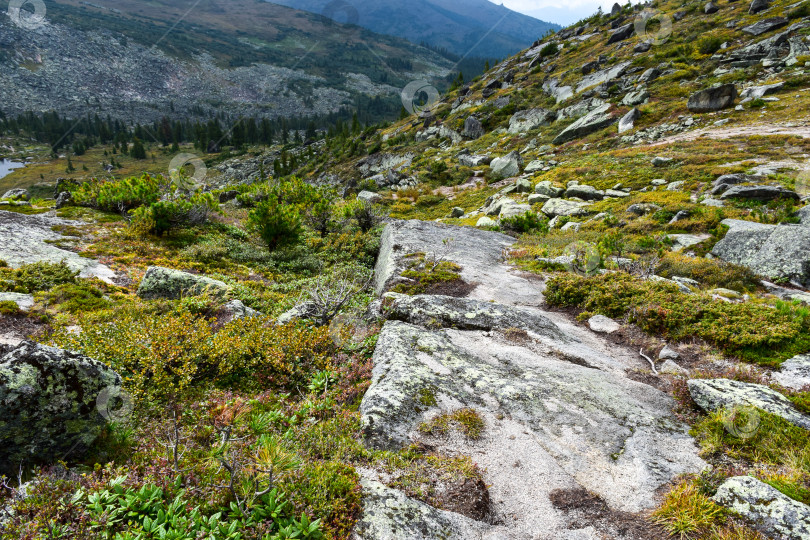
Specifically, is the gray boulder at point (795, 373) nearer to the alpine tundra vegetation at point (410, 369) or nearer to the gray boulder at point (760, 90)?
the alpine tundra vegetation at point (410, 369)

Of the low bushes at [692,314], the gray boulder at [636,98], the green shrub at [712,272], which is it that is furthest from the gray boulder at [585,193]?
the gray boulder at [636,98]

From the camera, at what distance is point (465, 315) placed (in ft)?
28.0

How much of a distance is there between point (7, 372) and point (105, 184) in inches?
820

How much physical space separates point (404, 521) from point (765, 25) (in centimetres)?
7040

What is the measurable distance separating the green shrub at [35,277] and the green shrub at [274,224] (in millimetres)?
7784

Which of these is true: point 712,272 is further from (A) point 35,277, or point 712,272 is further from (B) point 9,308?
(A) point 35,277

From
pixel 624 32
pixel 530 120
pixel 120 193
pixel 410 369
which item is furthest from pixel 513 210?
pixel 624 32

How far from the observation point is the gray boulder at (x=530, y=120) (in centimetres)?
5388

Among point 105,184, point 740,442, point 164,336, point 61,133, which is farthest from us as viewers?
point 61,133

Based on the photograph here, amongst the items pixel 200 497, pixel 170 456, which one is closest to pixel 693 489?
pixel 200 497

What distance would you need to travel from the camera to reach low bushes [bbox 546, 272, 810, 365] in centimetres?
714

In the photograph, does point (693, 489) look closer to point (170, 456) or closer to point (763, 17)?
point (170, 456)

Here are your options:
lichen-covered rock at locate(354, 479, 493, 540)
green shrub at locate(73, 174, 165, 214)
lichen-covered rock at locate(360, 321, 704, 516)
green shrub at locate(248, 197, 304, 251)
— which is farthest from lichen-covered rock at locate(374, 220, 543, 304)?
green shrub at locate(73, 174, 165, 214)

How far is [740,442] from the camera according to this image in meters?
4.91
